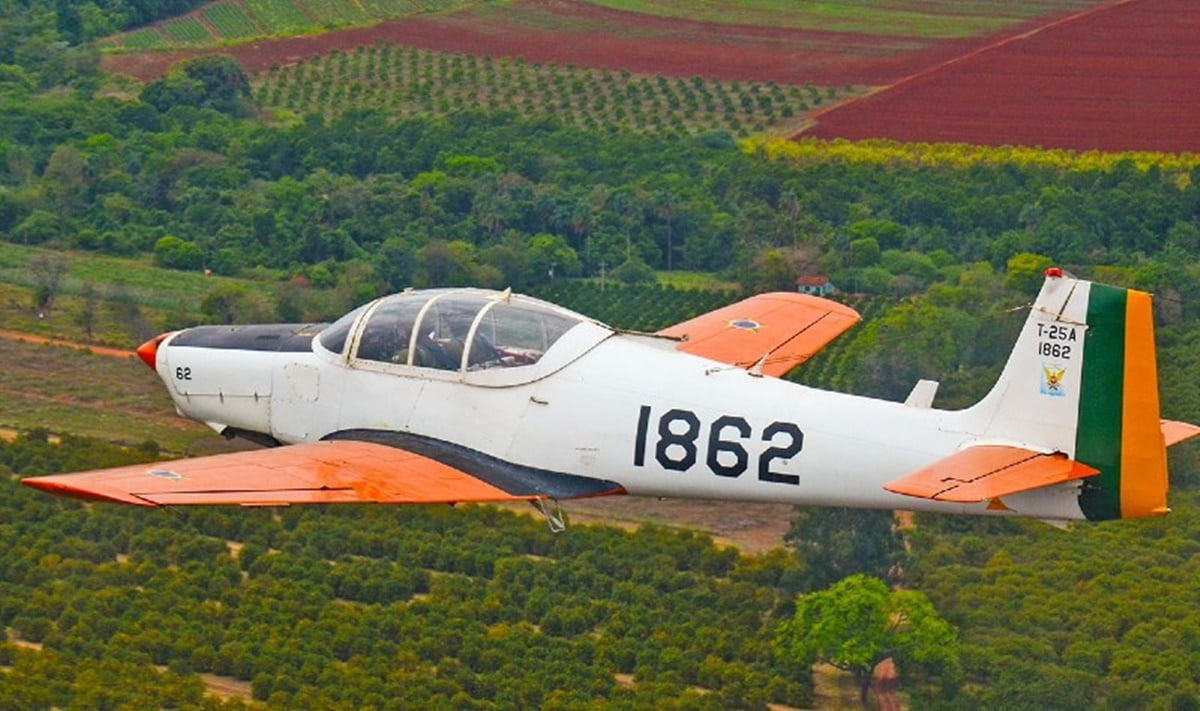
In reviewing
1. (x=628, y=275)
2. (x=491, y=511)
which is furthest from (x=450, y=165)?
(x=491, y=511)

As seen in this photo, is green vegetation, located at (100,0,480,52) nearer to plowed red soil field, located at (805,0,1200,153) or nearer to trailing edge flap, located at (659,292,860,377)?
plowed red soil field, located at (805,0,1200,153)

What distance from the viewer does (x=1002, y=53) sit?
3332 inches

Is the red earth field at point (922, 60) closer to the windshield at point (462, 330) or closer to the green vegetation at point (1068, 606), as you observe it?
the green vegetation at point (1068, 606)

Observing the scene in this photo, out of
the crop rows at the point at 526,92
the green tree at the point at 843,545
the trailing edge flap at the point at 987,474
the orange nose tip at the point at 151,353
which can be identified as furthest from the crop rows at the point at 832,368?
the crop rows at the point at 526,92

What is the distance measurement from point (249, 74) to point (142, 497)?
6734 cm

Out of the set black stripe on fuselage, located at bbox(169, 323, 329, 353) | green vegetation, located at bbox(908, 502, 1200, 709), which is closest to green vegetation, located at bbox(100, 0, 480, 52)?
green vegetation, located at bbox(908, 502, 1200, 709)

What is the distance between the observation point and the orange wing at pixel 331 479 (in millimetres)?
23844

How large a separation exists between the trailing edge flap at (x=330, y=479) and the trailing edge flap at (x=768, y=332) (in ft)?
8.51

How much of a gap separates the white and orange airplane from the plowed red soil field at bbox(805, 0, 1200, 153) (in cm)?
5253

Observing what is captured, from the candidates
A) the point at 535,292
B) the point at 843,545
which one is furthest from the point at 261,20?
the point at 843,545

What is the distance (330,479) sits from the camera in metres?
25.2

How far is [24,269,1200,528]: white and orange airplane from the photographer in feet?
79.9

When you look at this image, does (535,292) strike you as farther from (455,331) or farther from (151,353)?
(455,331)

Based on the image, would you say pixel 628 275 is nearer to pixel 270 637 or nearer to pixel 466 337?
pixel 270 637
